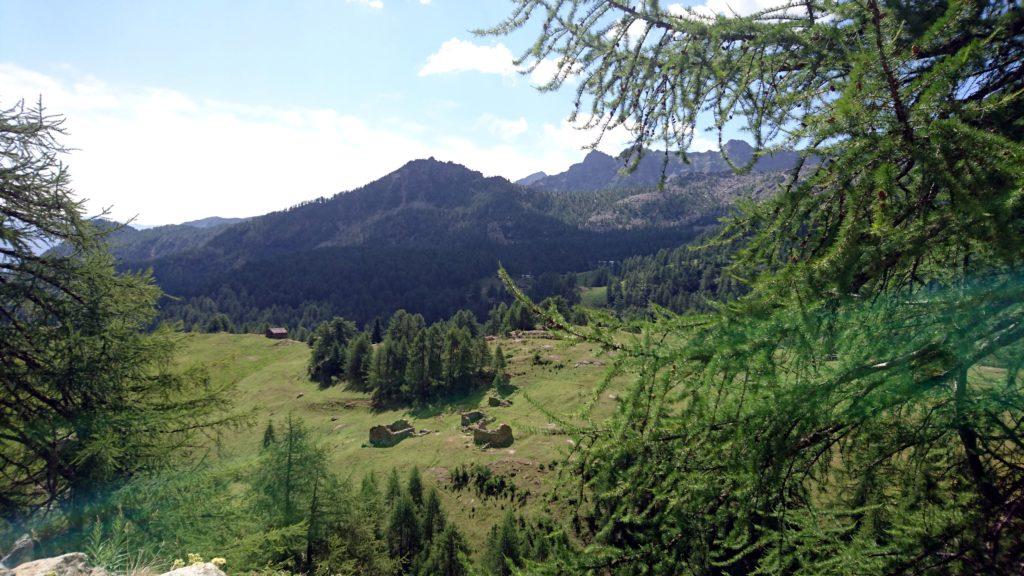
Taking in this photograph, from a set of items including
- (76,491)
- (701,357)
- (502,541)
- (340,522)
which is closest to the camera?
(701,357)

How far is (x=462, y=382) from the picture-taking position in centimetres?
6209

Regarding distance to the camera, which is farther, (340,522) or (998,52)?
(340,522)

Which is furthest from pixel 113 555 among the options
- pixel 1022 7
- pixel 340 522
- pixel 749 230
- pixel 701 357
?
pixel 340 522

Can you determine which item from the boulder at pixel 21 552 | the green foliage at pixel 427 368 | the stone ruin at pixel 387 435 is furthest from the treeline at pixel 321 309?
the boulder at pixel 21 552

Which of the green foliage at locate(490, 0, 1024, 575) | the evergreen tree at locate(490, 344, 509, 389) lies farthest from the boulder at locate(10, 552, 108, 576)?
the evergreen tree at locate(490, 344, 509, 389)

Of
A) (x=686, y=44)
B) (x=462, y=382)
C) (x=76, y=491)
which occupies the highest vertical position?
(x=686, y=44)

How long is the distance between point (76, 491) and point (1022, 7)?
13.6 m

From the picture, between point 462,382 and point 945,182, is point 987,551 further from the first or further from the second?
point 462,382

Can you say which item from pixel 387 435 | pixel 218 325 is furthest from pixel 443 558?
pixel 218 325

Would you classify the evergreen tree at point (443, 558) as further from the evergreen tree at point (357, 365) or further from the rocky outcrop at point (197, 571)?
the evergreen tree at point (357, 365)

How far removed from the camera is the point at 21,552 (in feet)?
22.3

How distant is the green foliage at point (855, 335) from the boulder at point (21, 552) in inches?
354

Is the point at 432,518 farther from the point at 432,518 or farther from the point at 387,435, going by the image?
the point at 387,435

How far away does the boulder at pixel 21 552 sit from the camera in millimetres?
6590
